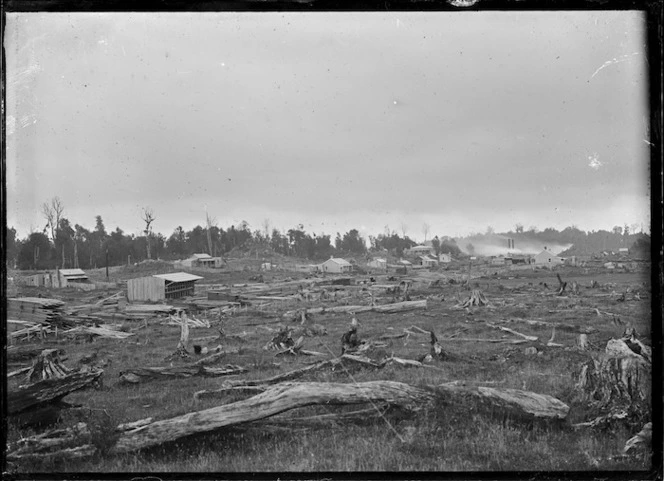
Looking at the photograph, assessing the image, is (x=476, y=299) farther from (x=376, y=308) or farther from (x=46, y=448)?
(x=46, y=448)

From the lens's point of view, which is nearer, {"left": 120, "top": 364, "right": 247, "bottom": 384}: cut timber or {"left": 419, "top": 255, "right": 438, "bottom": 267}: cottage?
{"left": 120, "top": 364, "right": 247, "bottom": 384}: cut timber

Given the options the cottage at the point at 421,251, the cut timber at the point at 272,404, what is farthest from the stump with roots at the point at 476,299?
the cut timber at the point at 272,404

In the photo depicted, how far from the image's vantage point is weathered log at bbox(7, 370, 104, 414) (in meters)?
5.02

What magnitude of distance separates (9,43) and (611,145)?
6887 mm

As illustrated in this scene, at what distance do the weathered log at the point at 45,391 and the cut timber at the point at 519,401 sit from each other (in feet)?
13.3

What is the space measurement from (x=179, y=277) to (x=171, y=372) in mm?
1109

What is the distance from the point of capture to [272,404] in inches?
200

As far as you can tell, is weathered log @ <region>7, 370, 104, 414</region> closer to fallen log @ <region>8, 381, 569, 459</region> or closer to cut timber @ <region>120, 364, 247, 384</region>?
cut timber @ <region>120, 364, 247, 384</region>

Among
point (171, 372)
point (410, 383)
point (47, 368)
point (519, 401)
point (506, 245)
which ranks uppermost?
point (506, 245)

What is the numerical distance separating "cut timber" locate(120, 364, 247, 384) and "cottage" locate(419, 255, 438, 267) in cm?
248

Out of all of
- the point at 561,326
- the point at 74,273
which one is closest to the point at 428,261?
the point at 561,326

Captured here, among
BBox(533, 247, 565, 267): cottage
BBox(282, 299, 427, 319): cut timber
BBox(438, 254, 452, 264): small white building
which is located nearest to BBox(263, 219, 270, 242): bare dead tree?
BBox(282, 299, 427, 319): cut timber

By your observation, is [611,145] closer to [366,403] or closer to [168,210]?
[366,403]

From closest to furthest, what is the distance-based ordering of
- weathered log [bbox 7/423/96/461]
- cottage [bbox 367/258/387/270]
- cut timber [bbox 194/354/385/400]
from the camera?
weathered log [bbox 7/423/96/461], cut timber [bbox 194/354/385/400], cottage [bbox 367/258/387/270]
